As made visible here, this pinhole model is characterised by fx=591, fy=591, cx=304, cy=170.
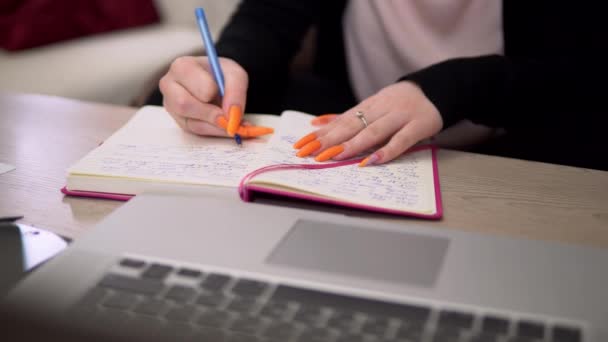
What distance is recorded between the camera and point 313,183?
1.86 feet

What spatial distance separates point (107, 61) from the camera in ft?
5.19

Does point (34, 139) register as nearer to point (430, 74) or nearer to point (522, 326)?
point (430, 74)

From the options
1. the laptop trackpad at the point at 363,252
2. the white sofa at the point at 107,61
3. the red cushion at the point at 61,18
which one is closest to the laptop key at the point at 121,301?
the laptop trackpad at the point at 363,252

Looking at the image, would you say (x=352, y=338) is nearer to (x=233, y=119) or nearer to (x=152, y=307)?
(x=152, y=307)

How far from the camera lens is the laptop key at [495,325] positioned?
0.37 meters

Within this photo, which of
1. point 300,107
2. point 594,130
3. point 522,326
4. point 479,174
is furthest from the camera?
point 300,107

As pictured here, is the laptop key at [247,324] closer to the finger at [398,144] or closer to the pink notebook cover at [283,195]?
the pink notebook cover at [283,195]

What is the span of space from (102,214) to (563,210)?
17.3 inches

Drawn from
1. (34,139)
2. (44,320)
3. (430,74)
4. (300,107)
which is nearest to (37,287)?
(44,320)

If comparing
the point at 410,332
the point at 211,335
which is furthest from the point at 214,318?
the point at 410,332

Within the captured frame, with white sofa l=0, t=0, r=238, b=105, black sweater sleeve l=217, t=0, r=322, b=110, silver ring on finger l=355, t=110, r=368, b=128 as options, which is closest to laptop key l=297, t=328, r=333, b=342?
silver ring on finger l=355, t=110, r=368, b=128

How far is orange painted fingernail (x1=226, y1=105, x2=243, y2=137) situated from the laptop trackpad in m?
0.20

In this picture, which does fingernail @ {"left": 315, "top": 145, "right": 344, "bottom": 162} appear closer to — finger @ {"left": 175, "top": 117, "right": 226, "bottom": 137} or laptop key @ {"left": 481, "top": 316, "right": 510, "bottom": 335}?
finger @ {"left": 175, "top": 117, "right": 226, "bottom": 137}

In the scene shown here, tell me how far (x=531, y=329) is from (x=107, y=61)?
1442mm
